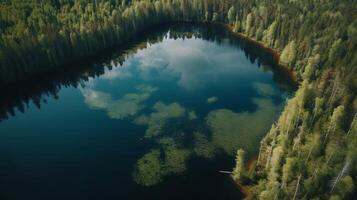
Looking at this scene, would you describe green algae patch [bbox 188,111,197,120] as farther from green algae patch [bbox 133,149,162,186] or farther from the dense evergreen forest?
the dense evergreen forest

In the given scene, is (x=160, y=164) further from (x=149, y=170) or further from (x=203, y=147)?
(x=203, y=147)

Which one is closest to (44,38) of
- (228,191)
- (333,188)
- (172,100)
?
(172,100)

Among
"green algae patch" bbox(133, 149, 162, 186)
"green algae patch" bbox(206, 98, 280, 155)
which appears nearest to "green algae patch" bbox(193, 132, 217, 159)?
"green algae patch" bbox(206, 98, 280, 155)

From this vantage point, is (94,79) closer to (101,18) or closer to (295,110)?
(101,18)

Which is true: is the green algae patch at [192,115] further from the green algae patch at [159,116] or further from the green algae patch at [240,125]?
the green algae patch at [240,125]

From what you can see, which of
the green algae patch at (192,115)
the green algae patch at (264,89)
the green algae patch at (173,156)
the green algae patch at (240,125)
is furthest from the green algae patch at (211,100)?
the green algae patch at (173,156)

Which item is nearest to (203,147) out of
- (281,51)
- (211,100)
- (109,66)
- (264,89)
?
(211,100)
